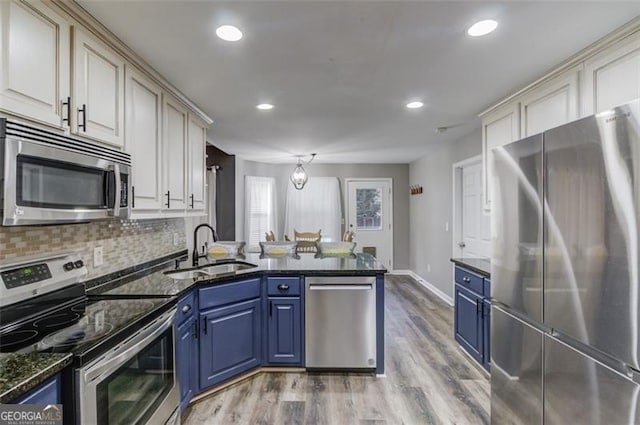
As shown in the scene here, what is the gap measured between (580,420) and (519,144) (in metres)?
1.27

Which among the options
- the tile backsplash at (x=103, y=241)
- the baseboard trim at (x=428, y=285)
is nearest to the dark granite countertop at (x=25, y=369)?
the tile backsplash at (x=103, y=241)

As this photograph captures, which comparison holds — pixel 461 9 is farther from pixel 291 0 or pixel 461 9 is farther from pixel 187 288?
pixel 187 288

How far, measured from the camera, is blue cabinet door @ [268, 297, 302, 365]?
272 centimetres

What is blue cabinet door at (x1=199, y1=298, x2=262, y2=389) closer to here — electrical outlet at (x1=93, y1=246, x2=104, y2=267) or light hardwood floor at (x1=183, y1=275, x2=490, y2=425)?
light hardwood floor at (x1=183, y1=275, x2=490, y2=425)

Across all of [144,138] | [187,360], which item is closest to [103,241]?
[144,138]

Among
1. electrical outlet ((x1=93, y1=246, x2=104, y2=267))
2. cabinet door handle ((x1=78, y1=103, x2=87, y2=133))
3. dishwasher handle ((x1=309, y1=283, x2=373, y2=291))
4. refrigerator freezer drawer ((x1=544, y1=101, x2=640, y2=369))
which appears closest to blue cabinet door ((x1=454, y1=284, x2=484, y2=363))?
dishwasher handle ((x1=309, y1=283, x2=373, y2=291))

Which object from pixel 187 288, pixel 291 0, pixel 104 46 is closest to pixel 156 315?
pixel 187 288

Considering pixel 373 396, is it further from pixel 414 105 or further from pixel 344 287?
pixel 414 105

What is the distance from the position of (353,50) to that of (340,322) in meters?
2.05

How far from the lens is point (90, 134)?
1615mm

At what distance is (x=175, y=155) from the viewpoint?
260 cm

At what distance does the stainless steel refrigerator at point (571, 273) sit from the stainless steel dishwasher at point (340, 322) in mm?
1040

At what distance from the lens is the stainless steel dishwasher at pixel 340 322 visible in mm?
2678

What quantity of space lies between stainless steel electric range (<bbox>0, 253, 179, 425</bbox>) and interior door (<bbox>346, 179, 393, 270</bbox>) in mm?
5343
